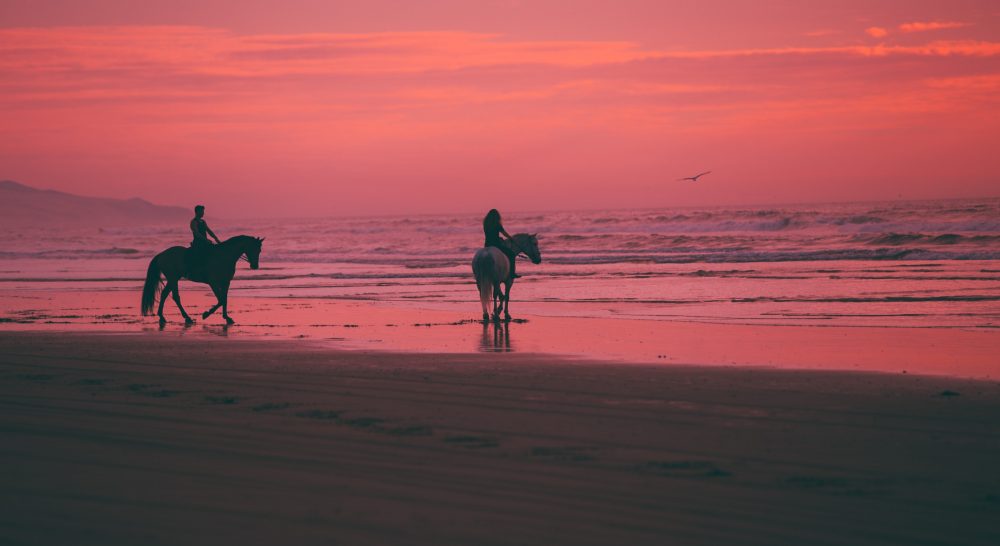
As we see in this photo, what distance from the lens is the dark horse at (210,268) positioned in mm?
17547

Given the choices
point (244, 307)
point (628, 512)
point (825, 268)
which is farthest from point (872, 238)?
point (628, 512)

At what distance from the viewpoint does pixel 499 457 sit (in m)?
6.27

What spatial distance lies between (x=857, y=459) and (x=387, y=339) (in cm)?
866

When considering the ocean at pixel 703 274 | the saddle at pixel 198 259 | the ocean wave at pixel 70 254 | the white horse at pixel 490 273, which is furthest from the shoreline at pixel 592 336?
the ocean wave at pixel 70 254

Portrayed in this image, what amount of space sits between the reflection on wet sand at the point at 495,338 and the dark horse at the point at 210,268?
4443 millimetres

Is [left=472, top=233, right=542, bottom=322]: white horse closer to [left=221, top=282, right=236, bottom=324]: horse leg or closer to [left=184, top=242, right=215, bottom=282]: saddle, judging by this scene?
[left=221, top=282, right=236, bottom=324]: horse leg

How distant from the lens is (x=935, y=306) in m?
18.1

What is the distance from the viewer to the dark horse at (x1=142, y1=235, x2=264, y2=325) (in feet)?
57.6

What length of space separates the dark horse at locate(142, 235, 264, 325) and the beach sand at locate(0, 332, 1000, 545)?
7.29m

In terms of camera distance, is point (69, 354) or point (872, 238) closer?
point (69, 354)

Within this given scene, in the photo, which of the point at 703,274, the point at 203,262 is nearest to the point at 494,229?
the point at 203,262

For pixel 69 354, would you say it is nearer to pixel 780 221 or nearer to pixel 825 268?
pixel 825 268

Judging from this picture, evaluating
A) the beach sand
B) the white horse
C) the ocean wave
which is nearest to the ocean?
the ocean wave

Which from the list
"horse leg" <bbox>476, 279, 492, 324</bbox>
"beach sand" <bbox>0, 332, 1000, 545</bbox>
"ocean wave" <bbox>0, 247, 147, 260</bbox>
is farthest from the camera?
"ocean wave" <bbox>0, 247, 147, 260</bbox>
